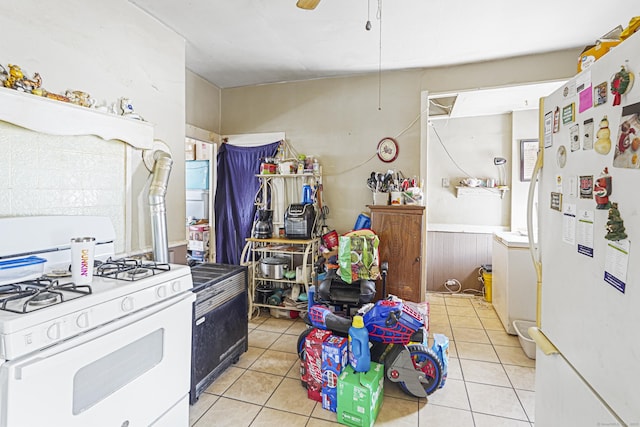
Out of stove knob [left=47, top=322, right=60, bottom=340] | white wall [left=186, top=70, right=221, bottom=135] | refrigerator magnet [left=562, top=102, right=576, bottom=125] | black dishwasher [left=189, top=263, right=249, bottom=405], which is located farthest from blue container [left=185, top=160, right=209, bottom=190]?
refrigerator magnet [left=562, top=102, right=576, bottom=125]

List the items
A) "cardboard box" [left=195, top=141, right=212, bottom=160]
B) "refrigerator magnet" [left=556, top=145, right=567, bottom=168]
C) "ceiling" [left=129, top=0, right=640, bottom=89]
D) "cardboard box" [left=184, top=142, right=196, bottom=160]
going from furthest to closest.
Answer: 1. "cardboard box" [left=184, top=142, right=196, bottom=160]
2. "cardboard box" [left=195, top=141, right=212, bottom=160]
3. "ceiling" [left=129, top=0, right=640, bottom=89]
4. "refrigerator magnet" [left=556, top=145, right=567, bottom=168]

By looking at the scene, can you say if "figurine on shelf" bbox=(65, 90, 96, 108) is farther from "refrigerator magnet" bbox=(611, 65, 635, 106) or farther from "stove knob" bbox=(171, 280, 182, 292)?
"refrigerator magnet" bbox=(611, 65, 635, 106)

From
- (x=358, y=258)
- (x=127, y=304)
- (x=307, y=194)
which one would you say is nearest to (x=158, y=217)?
(x=127, y=304)

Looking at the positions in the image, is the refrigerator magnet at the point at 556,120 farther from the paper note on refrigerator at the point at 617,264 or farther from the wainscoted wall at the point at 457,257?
the wainscoted wall at the point at 457,257

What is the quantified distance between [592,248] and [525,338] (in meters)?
2.08

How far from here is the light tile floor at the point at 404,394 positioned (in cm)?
190

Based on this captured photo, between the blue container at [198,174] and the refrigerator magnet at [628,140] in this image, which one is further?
the blue container at [198,174]

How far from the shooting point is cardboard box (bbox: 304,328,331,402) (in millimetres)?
2070

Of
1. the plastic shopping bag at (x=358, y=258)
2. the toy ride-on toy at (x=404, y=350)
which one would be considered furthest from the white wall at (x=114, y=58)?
the toy ride-on toy at (x=404, y=350)

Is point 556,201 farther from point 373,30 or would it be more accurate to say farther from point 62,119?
point 62,119

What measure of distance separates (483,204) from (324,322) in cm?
293

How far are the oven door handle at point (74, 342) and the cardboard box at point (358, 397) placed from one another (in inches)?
43.1

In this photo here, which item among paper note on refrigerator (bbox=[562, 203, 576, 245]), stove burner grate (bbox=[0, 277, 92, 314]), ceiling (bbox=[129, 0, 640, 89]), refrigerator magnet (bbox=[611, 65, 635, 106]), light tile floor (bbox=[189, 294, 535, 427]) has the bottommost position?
light tile floor (bbox=[189, 294, 535, 427])

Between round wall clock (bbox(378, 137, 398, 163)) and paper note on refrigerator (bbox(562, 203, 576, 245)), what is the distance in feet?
7.83
